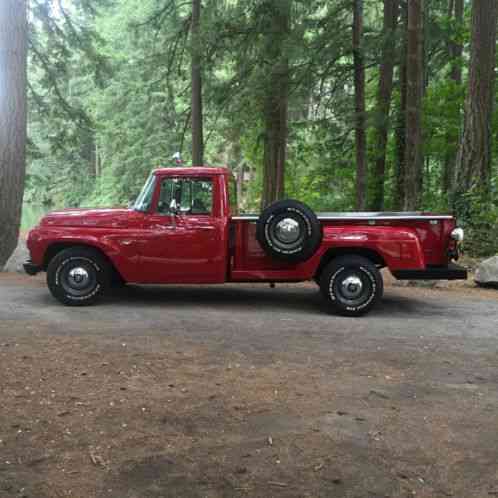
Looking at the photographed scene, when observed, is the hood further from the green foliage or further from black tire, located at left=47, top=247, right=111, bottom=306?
the green foliage

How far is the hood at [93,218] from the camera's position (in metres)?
7.70

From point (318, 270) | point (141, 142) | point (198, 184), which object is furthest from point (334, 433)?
point (141, 142)

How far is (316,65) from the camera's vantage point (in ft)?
51.1

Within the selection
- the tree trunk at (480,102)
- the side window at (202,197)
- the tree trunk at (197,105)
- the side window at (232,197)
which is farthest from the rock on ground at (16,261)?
the tree trunk at (480,102)

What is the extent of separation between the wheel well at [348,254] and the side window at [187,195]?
169 centimetres

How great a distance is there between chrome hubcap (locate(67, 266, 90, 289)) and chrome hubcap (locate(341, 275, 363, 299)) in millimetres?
3495

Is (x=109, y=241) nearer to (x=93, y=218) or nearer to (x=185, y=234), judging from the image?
(x=93, y=218)

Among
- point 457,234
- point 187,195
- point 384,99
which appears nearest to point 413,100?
point 384,99

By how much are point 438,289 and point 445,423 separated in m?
6.04

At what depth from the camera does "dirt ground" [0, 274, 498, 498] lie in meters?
3.11

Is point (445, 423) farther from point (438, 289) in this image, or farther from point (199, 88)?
point (199, 88)

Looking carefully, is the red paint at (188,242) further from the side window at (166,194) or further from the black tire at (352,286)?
the black tire at (352,286)

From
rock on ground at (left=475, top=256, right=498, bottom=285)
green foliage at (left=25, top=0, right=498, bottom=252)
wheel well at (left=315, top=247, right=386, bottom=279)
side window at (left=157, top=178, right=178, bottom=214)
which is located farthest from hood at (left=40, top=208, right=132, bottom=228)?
green foliage at (left=25, top=0, right=498, bottom=252)

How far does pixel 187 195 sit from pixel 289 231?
5.12ft
